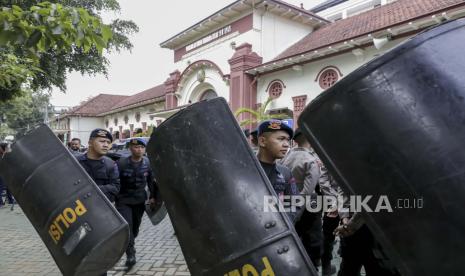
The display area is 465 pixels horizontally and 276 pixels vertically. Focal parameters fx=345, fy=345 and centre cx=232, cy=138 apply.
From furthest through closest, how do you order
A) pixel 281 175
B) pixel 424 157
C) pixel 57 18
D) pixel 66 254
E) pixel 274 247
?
pixel 281 175 < pixel 57 18 < pixel 66 254 < pixel 274 247 < pixel 424 157

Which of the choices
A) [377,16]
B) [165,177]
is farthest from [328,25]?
[165,177]

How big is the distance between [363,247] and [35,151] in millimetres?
2319

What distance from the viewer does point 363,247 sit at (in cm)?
253

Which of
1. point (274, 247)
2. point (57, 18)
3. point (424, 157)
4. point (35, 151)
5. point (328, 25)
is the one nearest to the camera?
point (424, 157)

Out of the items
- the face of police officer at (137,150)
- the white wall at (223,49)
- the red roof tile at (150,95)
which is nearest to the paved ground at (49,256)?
the face of police officer at (137,150)

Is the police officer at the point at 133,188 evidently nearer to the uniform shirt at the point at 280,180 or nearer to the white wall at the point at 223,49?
the uniform shirt at the point at 280,180

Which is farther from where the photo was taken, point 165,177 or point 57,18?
point 57,18

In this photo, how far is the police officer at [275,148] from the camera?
8.02 ft

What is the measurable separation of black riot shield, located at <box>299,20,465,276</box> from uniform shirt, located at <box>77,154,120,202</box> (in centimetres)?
311

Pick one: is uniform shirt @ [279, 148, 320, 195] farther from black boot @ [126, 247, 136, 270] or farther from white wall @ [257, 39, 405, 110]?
white wall @ [257, 39, 405, 110]

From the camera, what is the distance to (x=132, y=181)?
4.19 meters

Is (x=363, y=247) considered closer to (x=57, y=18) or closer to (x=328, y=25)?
(x=57, y=18)

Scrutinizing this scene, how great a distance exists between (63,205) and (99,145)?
1.76 meters

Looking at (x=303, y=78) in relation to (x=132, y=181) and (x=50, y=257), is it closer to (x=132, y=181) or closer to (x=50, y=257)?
(x=132, y=181)
